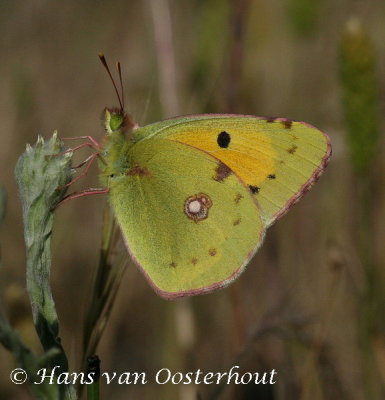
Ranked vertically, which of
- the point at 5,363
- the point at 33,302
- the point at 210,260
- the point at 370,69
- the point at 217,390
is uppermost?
the point at 370,69

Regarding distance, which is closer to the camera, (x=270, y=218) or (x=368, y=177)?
(x=270, y=218)

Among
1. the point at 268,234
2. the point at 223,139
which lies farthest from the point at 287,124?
the point at 268,234

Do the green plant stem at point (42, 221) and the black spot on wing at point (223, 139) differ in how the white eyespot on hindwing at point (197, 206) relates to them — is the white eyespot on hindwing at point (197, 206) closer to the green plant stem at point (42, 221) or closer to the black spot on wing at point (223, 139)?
the black spot on wing at point (223, 139)

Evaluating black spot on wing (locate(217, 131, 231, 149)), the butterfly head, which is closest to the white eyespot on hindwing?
black spot on wing (locate(217, 131, 231, 149))

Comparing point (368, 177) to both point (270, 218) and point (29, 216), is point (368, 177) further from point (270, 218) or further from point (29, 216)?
point (29, 216)

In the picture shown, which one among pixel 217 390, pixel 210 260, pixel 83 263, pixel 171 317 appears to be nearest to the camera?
pixel 217 390

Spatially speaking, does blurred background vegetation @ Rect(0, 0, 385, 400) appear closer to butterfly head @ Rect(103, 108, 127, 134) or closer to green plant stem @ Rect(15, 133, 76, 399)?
butterfly head @ Rect(103, 108, 127, 134)

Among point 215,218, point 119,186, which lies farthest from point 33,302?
point 215,218

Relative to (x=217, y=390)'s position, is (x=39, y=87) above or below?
above
